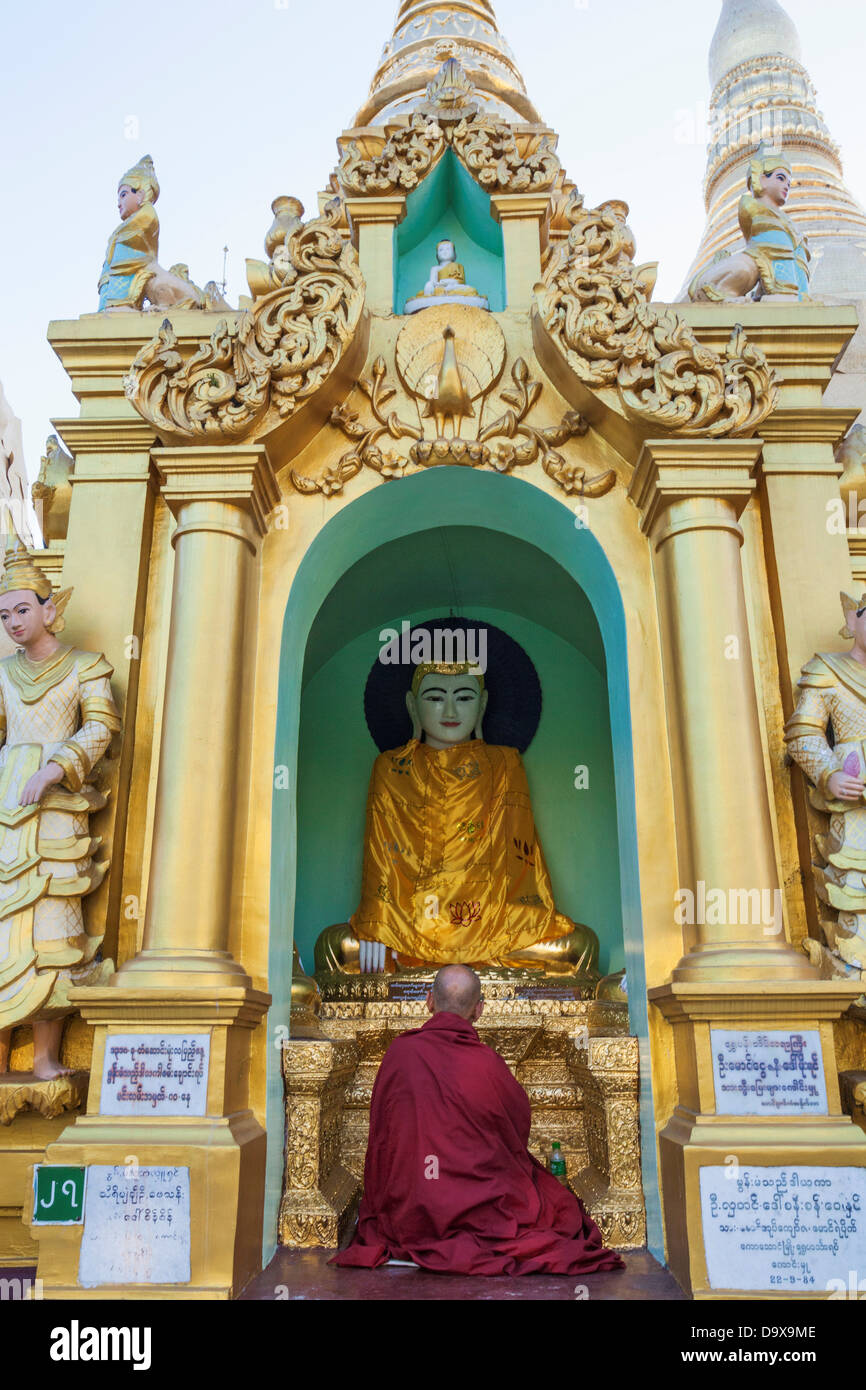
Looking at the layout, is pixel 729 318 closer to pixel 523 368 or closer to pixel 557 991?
pixel 523 368

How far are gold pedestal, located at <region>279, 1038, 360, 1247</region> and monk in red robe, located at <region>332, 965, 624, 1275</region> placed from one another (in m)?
0.23

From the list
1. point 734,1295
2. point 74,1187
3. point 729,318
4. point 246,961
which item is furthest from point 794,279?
point 74,1187

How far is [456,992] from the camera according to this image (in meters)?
4.98

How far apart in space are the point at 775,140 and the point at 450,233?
9538 mm

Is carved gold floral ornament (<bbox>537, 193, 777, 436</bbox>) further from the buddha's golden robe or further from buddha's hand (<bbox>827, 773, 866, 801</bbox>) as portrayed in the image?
the buddha's golden robe

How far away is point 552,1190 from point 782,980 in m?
1.45

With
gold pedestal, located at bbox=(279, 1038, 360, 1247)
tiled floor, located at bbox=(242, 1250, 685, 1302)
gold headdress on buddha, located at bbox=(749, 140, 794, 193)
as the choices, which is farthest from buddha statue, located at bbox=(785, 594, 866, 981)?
gold headdress on buddha, located at bbox=(749, 140, 794, 193)

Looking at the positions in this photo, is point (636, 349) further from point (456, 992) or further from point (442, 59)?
point (442, 59)

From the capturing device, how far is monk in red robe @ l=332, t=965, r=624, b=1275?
4.33 metres

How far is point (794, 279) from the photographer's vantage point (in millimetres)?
6359

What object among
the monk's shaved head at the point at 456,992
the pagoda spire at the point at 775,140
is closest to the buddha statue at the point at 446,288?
the monk's shaved head at the point at 456,992

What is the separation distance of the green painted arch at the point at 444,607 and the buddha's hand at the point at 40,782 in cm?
106

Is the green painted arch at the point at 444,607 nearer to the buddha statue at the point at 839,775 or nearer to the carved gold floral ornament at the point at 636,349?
the carved gold floral ornament at the point at 636,349

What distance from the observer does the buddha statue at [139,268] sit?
20.7 feet
